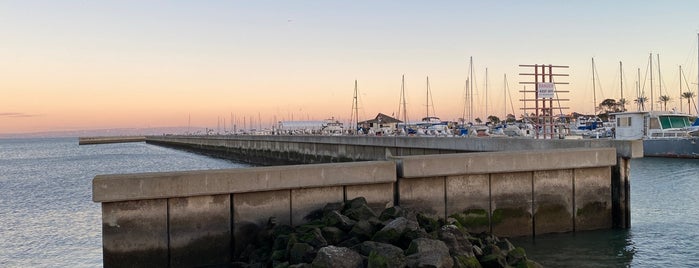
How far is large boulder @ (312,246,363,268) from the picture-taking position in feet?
26.9

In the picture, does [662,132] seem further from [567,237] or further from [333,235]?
[333,235]

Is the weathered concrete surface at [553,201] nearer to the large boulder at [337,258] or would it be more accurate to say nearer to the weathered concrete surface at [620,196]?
the weathered concrete surface at [620,196]

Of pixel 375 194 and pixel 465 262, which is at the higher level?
pixel 375 194

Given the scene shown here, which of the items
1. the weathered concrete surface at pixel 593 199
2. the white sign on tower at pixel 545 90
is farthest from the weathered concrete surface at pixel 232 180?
the white sign on tower at pixel 545 90

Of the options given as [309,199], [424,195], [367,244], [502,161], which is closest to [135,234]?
[309,199]

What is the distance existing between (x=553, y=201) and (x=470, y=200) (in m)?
2.38

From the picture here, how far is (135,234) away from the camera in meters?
10.5

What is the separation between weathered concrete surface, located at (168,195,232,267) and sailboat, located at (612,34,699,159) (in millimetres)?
45092

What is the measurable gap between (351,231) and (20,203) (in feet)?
80.9

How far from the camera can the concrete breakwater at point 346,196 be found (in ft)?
34.3

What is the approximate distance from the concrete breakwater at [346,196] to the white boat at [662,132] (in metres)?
36.9

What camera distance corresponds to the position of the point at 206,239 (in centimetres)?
1093

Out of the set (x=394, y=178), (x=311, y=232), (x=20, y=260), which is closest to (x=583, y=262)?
(x=394, y=178)

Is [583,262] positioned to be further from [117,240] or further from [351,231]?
[117,240]
